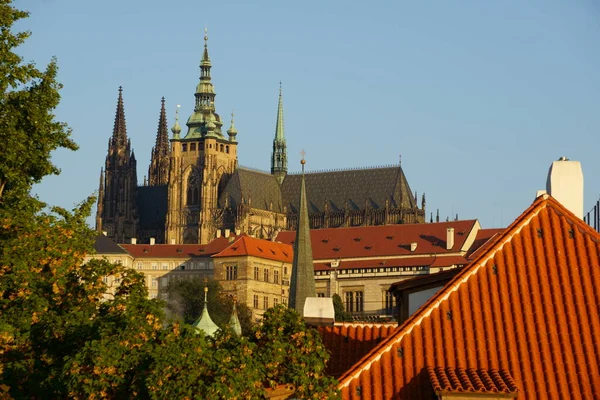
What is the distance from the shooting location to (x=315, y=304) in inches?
861

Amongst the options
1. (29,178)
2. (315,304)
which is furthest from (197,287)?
(315,304)

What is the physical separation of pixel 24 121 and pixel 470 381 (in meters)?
17.9

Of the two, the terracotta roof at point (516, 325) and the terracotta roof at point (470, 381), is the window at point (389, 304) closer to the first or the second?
the terracotta roof at point (516, 325)

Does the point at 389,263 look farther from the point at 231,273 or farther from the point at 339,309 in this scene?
the point at 231,273

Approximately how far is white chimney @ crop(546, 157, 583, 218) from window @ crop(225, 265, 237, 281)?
533ft

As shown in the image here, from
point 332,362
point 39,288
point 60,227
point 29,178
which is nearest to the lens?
point 332,362

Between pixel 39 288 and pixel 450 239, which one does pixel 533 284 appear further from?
pixel 450 239

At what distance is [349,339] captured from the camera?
2094 cm

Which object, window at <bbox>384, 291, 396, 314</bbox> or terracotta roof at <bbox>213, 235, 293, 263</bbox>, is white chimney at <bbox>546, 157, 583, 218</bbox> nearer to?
window at <bbox>384, 291, 396, 314</bbox>

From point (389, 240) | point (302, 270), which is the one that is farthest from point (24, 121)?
point (389, 240)

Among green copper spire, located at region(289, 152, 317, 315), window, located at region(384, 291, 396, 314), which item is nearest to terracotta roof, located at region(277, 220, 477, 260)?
window, located at region(384, 291, 396, 314)

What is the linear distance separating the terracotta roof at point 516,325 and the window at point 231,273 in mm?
163775

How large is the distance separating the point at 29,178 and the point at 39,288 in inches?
309

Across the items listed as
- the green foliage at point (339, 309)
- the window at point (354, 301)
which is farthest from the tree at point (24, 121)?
the window at point (354, 301)
